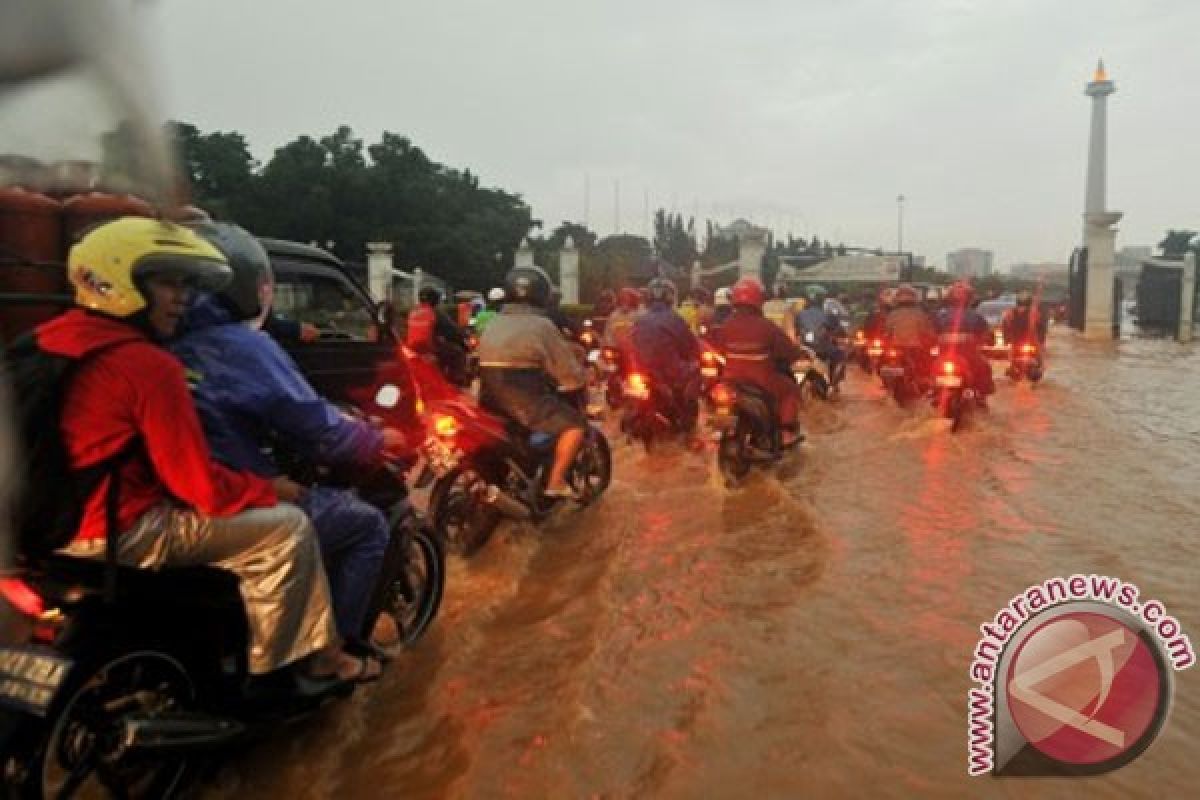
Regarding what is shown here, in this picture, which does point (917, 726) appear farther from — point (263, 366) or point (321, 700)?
point (263, 366)

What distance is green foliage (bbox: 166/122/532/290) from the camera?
37250mm

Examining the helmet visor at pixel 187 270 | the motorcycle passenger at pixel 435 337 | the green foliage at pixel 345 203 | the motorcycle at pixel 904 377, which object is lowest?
the motorcycle at pixel 904 377

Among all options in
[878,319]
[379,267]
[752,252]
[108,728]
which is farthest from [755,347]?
[379,267]

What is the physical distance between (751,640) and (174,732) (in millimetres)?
2427

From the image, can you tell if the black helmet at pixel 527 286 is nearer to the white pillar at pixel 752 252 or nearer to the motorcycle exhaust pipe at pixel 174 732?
the motorcycle exhaust pipe at pixel 174 732

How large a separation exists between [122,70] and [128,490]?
1.24 m

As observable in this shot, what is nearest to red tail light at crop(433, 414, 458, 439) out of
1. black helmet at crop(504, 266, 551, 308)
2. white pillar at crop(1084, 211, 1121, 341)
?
black helmet at crop(504, 266, 551, 308)

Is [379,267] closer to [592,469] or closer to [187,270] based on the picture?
[592,469]

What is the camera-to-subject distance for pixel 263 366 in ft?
10.2

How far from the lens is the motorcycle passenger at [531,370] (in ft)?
19.2

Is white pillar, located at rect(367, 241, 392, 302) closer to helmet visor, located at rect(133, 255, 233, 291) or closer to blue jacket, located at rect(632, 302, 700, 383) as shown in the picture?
blue jacket, located at rect(632, 302, 700, 383)

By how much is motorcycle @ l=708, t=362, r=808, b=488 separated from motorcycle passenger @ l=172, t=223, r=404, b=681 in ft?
13.8

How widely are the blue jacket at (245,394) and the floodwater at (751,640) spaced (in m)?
1.10

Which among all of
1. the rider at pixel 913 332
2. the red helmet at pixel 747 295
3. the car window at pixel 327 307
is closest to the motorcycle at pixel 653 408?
the red helmet at pixel 747 295
